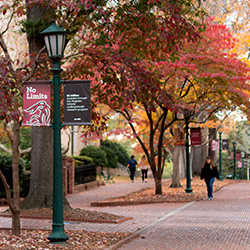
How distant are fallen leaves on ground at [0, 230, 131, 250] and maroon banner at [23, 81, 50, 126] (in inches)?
87.6

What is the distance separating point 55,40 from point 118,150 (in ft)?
127

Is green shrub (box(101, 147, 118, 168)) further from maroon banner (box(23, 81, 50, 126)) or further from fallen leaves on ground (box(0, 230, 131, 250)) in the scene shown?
maroon banner (box(23, 81, 50, 126))

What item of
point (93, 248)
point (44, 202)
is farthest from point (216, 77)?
point (93, 248)

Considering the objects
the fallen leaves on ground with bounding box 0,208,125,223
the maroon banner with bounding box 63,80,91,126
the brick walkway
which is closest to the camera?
the maroon banner with bounding box 63,80,91,126

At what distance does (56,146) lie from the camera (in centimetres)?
965

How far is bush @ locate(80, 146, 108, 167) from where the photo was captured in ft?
134

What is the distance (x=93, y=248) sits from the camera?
9.56 meters

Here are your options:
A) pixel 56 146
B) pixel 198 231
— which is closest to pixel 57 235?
pixel 56 146

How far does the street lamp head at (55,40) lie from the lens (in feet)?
31.6

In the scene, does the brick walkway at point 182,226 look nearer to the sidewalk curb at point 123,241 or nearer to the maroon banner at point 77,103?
the sidewalk curb at point 123,241

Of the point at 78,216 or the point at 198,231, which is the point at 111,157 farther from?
the point at 198,231

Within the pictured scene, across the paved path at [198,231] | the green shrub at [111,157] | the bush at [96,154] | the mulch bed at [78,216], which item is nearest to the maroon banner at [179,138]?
the paved path at [198,231]

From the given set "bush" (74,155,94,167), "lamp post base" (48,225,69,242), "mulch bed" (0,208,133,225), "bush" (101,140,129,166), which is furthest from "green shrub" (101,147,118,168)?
"lamp post base" (48,225,69,242)

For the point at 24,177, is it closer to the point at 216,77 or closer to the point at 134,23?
the point at 216,77
